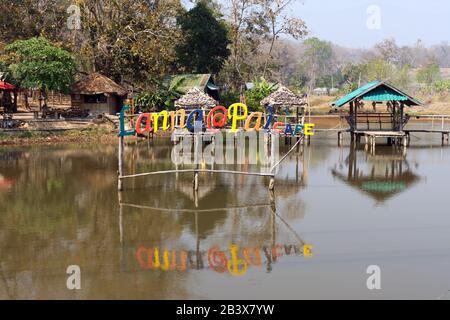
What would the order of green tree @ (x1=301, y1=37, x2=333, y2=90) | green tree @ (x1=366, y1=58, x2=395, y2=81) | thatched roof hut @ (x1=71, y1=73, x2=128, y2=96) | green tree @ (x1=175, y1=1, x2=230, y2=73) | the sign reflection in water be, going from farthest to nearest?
green tree @ (x1=301, y1=37, x2=333, y2=90), green tree @ (x1=366, y1=58, x2=395, y2=81), green tree @ (x1=175, y1=1, x2=230, y2=73), thatched roof hut @ (x1=71, y1=73, x2=128, y2=96), the sign reflection in water

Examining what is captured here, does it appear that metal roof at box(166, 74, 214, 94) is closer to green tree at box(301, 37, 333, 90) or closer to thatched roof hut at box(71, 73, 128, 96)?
thatched roof hut at box(71, 73, 128, 96)

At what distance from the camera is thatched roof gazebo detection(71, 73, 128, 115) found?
36.6m

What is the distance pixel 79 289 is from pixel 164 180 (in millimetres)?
10279

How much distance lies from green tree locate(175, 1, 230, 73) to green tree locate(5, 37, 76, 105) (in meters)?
14.1

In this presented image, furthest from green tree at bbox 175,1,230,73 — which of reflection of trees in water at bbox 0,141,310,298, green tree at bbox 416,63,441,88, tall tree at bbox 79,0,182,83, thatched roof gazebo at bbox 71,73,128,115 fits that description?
green tree at bbox 416,63,441,88

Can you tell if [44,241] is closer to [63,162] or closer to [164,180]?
[164,180]

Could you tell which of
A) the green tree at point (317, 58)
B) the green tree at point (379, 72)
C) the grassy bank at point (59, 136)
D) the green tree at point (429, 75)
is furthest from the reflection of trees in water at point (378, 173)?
the green tree at point (317, 58)

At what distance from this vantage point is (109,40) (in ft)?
130

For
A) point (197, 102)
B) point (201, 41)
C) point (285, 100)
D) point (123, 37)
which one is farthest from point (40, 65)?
point (201, 41)

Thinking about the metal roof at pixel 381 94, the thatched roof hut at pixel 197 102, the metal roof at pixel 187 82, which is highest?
the metal roof at pixel 187 82

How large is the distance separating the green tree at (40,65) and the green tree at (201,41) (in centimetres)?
1406

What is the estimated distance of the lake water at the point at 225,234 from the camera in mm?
9734

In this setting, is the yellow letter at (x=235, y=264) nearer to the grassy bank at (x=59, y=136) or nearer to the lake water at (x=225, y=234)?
the lake water at (x=225, y=234)

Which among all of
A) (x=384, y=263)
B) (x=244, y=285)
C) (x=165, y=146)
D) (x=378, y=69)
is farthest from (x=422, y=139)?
(x=378, y=69)
